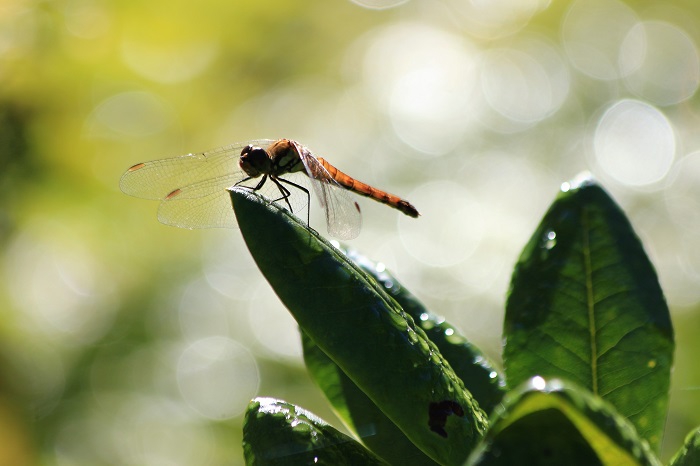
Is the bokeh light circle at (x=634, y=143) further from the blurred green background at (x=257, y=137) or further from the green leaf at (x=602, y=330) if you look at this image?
the green leaf at (x=602, y=330)

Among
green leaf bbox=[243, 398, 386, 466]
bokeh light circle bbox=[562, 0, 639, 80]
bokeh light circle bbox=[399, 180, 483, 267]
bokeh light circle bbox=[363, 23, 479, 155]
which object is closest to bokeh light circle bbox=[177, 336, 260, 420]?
bokeh light circle bbox=[399, 180, 483, 267]

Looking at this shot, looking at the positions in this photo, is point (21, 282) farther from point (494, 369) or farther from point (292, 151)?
point (494, 369)

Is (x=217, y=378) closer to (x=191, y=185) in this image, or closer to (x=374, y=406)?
(x=191, y=185)

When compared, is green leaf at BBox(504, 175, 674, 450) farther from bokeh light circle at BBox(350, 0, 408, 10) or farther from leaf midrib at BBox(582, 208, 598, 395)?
bokeh light circle at BBox(350, 0, 408, 10)

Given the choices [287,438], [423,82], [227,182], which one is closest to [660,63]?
[423,82]

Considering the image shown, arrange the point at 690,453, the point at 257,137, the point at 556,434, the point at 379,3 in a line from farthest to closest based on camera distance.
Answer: the point at 379,3 < the point at 257,137 < the point at 690,453 < the point at 556,434

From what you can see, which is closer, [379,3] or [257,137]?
[257,137]

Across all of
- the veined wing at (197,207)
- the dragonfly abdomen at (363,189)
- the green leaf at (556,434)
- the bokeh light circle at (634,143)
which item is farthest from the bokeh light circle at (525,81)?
the green leaf at (556,434)

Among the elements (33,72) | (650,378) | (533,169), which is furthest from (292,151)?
(33,72)
